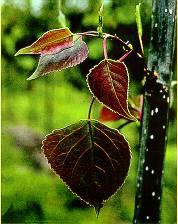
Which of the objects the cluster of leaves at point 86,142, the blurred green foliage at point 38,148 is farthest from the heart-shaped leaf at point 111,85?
the blurred green foliage at point 38,148

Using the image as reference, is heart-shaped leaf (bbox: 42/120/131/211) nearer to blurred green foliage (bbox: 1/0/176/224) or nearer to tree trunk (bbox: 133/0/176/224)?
tree trunk (bbox: 133/0/176/224)

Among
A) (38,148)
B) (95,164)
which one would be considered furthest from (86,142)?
(38,148)

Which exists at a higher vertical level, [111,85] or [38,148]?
[111,85]

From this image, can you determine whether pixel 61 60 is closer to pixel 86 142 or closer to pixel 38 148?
pixel 86 142

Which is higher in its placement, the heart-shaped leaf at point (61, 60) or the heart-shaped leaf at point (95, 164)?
the heart-shaped leaf at point (61, 60)

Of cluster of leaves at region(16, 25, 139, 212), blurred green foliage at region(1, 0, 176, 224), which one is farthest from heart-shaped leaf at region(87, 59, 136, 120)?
blurred green foliage at region(1, 0, 176, 224)

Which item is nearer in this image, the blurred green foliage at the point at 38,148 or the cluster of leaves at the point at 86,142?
the cluster of leaves at the point at 86,142

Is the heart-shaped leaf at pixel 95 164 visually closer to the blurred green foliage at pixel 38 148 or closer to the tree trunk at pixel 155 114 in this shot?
the tree trunk at pixel 155 114
